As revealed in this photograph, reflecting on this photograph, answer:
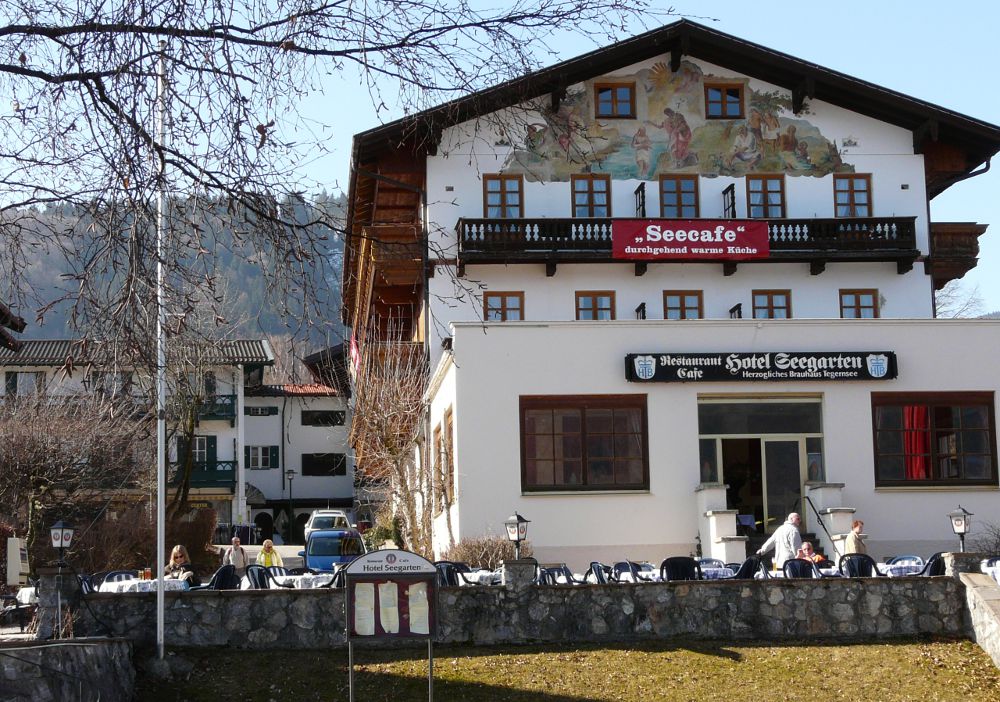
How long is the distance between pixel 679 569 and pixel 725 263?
1648cm

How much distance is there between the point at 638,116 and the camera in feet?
114

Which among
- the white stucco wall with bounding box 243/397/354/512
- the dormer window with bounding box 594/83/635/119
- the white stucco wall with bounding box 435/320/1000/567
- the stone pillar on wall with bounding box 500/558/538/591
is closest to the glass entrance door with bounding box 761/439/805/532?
the white stucco wall with bounding box 435/320/1000/567

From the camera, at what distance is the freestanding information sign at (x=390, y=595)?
526 inches

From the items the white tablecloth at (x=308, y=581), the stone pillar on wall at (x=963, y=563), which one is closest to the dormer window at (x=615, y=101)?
the white tablecloth at (x=308, y=581)

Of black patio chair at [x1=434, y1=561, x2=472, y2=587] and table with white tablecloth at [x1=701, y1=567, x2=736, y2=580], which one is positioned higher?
black patio chair at [x1=434, y1=561, x2=472, y2=587]

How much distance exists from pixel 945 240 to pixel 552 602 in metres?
22.1

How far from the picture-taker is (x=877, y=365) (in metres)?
26.2

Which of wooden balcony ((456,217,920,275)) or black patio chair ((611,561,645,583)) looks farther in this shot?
wooden balcony ((456,217,920,275))

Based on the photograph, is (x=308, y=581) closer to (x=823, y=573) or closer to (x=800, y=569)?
(x=800, y=569)

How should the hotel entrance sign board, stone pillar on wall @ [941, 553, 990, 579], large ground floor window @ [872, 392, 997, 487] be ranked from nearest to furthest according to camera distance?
stone pillar on wall @ [941, 553, 990, 579] → the hotel entrance sign board → large ground floor window @ [872, 392, 997, 487]

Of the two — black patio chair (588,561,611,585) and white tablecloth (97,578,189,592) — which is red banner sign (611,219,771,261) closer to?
black patio chair (588,561,611,585)

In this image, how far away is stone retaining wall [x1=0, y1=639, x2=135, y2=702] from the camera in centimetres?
1248

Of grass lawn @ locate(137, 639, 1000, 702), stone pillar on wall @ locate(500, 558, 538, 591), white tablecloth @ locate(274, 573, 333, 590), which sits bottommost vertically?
grass lawn @ locate(137, 639, 1000, 702)

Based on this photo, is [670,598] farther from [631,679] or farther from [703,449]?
[703,449]
